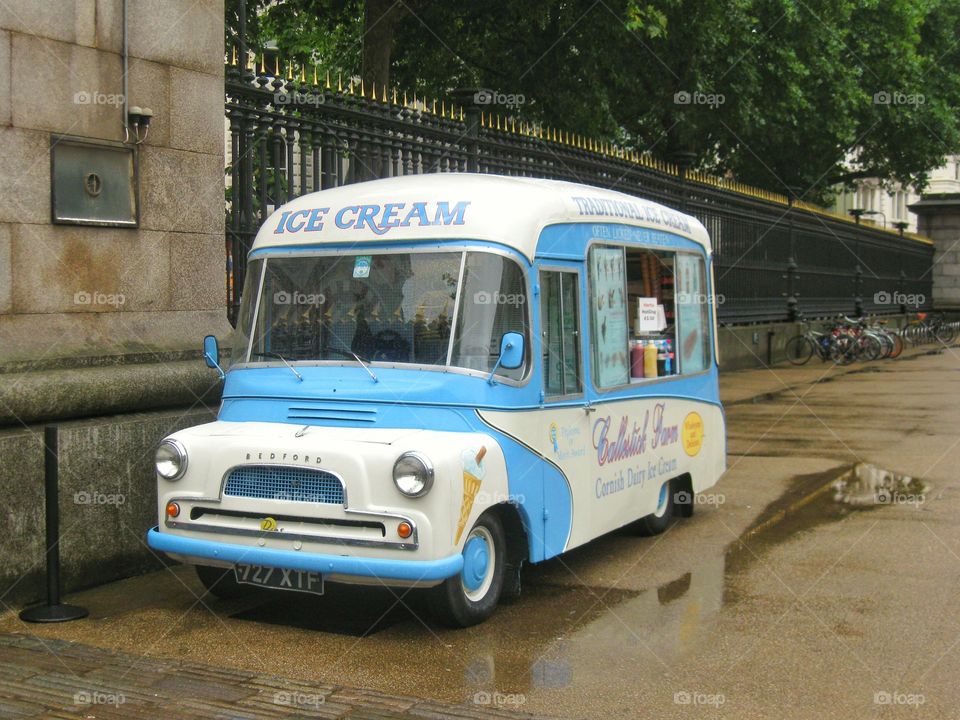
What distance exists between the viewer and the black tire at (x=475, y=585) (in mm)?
6309

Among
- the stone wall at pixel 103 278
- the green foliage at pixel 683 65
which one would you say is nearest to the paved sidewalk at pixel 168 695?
the stone wall at pixel 103 278

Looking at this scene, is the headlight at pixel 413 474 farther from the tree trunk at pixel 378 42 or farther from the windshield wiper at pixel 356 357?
the tree trunk at pixel 378 42

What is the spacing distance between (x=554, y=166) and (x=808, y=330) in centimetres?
1450

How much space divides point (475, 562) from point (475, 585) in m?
0.13

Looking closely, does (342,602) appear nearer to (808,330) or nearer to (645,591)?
(645,591)

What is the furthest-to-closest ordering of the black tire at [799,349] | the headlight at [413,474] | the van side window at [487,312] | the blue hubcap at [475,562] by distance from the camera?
→ the black tire at [799,349] → the van side window at [487,312] → the blue hubcap at [475,562] → the headlight at [413,474]

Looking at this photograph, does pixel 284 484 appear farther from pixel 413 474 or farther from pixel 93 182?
pixel 93 182

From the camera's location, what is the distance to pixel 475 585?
6531 mm

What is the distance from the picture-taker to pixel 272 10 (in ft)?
66.5

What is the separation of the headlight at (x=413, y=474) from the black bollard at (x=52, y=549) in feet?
6.63

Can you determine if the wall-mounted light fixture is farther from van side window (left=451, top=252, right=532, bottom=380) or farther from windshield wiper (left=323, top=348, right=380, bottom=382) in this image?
van side window (left=451, top=252, right=532, bottom=380)

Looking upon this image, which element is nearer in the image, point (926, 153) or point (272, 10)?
point (272, 10)

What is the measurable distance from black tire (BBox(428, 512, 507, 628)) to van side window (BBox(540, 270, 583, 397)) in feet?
3.26

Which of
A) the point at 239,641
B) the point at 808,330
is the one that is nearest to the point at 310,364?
the point at 239,641
